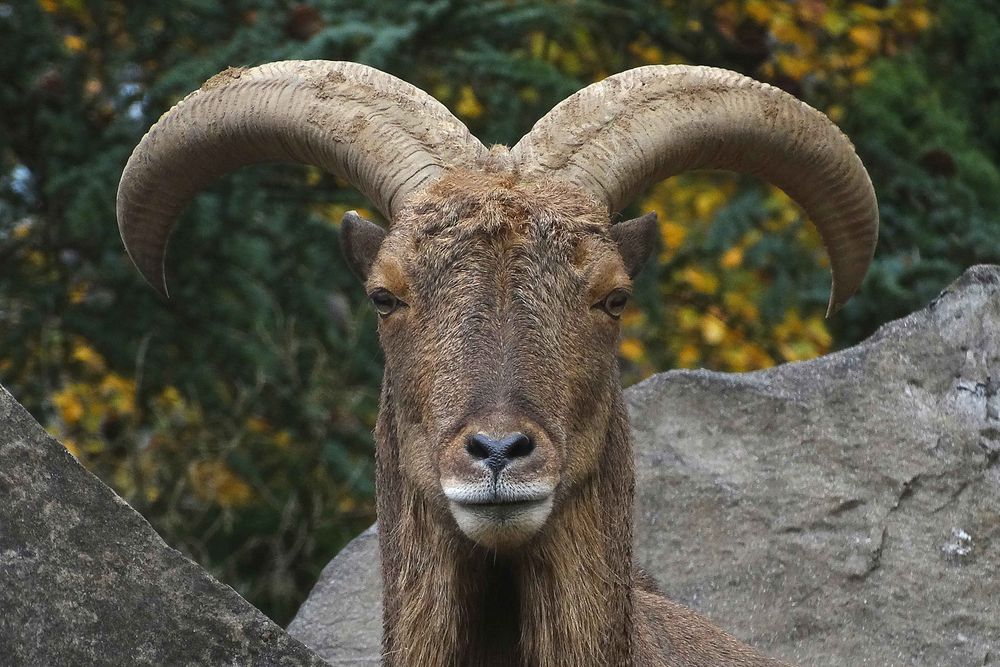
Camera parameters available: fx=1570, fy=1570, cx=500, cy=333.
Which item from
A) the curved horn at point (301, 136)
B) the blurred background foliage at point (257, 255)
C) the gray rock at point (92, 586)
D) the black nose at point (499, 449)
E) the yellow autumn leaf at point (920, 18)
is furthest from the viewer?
the yellow autumn leaf at point (920, 18)

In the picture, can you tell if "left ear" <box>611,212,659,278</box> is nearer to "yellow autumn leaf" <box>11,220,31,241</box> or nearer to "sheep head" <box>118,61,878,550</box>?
"sheep head" <box>118,61,878,550</box>

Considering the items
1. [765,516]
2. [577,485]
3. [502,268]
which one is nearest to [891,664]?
[765,516]

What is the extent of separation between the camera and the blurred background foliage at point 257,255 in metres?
10.8

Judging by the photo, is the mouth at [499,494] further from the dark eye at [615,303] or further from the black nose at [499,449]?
the dark eye at [615,303]

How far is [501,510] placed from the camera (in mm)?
4797

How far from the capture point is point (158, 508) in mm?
11227

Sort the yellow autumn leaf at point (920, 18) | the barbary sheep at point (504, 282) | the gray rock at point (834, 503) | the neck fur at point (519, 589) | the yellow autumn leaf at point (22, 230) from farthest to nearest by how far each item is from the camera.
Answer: the yellow autumn leaf at point (920, 18) < the yellow autumn leaf at point (22, 230) < the gray rock at point (834, 503) < the neck fur at point (519, 589) < the barbary sheep at point (504, 282)

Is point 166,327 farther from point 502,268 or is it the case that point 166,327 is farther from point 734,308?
point 502,268

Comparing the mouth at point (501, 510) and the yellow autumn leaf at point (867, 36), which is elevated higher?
the yellow autumn leaf at point (867, 36)

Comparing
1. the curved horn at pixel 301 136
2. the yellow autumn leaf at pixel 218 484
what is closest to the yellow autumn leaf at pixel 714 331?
the yellow autumn leaf at pixel 218 484

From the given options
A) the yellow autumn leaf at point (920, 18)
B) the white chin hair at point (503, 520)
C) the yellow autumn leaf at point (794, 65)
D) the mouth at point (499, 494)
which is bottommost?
the white chin hair at point (503, 520)

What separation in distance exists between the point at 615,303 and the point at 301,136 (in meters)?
1.42

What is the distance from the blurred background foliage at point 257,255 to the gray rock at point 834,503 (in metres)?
3.35

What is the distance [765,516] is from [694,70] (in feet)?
8.59
